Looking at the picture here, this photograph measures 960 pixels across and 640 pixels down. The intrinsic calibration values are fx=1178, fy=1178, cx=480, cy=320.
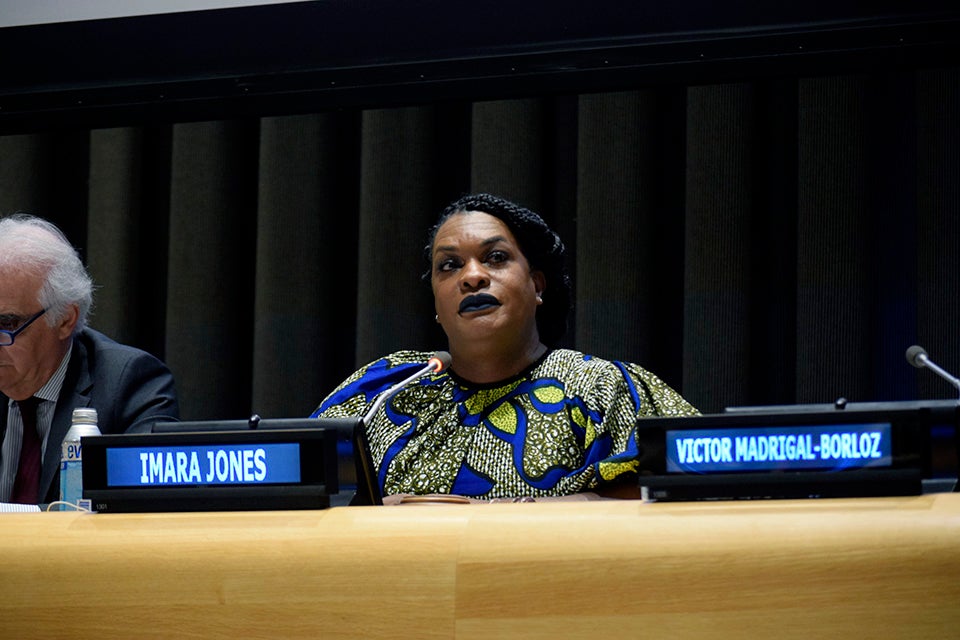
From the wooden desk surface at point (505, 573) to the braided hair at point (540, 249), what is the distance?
3.57ft

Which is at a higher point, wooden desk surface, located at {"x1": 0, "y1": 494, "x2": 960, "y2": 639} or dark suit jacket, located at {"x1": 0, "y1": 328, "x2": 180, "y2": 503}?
dark suit jacket, located at {"x1": 0, "y1": 328, "x2": 180, "y2": 503}

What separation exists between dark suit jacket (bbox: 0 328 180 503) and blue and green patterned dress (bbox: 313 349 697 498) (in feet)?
1.31

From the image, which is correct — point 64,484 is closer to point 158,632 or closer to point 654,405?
point 158,632

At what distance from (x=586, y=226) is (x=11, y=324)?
4.31 ft

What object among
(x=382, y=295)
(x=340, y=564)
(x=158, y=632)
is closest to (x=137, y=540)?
(x=158, y=632)

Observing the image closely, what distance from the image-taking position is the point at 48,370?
7.25 ft

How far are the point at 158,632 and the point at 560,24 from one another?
1.75 metres

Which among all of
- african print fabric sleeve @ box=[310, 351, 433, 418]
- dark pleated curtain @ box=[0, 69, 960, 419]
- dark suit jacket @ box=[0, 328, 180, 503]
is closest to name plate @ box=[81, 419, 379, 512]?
african print fabric sleeve @ box=[310, 351, 433, 418]

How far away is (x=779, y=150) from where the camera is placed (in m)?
2.79

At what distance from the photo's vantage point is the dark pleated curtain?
8.69 feet

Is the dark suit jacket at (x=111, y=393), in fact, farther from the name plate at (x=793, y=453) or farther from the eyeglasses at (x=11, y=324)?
the name plate at (x=793, y=453)

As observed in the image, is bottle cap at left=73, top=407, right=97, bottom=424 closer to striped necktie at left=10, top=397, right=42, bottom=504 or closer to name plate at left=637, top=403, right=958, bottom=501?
striped necktie at left=10, top=397, right=42, bottom=504

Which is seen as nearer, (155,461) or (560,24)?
(155,461)

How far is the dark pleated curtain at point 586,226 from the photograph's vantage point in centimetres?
265
